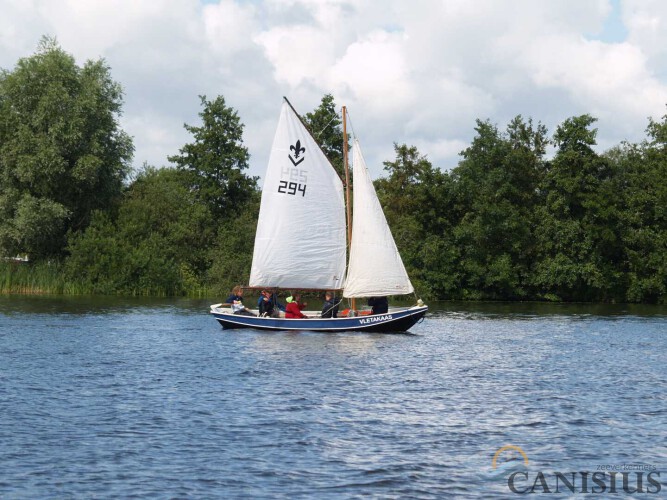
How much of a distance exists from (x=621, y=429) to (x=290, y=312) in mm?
29007

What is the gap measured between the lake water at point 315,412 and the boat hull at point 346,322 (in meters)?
0.79

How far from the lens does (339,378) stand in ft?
114

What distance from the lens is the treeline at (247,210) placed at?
89.9 m

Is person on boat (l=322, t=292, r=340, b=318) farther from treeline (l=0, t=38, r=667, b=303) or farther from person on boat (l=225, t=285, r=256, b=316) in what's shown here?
treeline (l=0, t=38, r=667, b=303)

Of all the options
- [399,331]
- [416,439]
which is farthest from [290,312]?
[416,439]

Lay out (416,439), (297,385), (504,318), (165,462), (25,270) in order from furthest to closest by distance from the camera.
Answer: (25,270), (504,318), (297,385), (416,439), (165,462)

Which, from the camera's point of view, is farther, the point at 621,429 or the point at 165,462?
the point at 621,429

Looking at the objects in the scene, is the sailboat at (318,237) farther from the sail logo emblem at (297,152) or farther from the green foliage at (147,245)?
the green foliage at (147,245)

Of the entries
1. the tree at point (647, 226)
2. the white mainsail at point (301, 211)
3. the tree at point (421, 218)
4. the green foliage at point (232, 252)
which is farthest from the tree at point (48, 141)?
the tree at point (647, 226)

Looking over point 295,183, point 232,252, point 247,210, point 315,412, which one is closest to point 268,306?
point 295,183

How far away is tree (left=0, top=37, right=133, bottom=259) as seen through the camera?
8862 centimetres

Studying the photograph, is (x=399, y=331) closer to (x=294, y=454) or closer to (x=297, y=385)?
(x=297, y=385)

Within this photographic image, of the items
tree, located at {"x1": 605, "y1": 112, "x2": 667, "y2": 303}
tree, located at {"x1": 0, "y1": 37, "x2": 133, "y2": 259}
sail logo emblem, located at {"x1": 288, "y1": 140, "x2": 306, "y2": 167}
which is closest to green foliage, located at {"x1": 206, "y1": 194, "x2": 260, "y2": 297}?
tree, located at {"x1": 0, "y1": 37, "x2": 133, "y2": 259}

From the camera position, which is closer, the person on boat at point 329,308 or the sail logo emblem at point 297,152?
the person on boat at point 329,308
